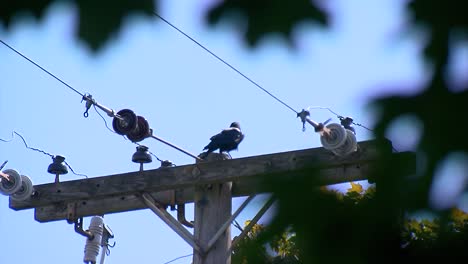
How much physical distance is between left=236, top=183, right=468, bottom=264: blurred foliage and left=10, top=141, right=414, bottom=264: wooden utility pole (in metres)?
5.03

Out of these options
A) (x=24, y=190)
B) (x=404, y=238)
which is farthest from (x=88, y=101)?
(x=404, y=238)

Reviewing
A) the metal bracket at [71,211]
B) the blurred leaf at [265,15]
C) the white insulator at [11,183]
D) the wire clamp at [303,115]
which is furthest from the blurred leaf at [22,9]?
the white insulator at [11,183]

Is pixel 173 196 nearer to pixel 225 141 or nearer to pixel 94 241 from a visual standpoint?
pixel 225 141

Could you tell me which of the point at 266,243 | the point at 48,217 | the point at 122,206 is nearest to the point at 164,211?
the point at 122,206

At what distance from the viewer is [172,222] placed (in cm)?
830

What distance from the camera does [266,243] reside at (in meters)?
2.00

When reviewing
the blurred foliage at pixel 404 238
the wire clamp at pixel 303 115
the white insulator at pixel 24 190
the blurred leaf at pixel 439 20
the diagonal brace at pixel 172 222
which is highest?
the white insulator at pixel 24 190

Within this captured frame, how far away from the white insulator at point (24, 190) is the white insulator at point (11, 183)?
0.04 m

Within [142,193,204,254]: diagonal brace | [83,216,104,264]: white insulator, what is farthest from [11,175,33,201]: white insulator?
[142,193,204,254]: diagonal brace

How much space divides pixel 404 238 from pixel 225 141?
6.70 m

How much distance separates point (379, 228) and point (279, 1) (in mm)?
484

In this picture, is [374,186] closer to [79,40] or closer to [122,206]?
[79,40]

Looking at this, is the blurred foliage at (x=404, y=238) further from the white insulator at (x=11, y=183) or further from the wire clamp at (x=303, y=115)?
the white insulator at (x=11, y=183)

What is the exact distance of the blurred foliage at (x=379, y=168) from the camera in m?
1.60
